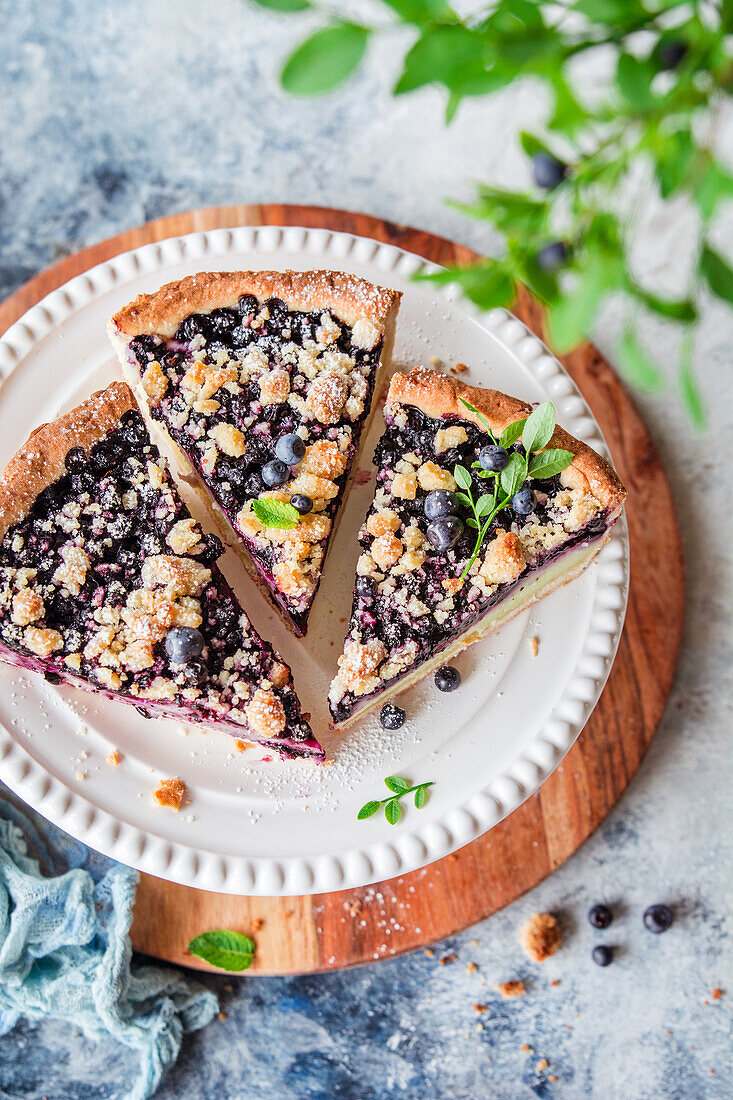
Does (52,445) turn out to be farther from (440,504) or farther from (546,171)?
(546,171)

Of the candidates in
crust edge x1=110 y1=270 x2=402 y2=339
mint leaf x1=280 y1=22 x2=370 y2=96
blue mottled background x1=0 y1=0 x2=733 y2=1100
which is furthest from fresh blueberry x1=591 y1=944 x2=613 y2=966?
mint leaf x1=280 y1=22 x2=370 y2=96

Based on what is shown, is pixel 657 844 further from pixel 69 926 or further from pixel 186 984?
pixel 69 926

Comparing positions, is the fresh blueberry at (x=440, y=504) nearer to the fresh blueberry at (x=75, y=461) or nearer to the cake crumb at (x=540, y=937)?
the fresh blueberry at (x=75, y=461)

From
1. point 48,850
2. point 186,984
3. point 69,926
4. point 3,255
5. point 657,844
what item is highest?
point 3,255

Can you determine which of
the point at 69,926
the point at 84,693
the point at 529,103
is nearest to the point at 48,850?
the point at 69,926

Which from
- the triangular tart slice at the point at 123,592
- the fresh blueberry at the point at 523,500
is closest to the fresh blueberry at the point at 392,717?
the triangular tart slice at the point at 123,592

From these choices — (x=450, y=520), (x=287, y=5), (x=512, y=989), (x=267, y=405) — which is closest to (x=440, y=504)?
(x=450, y=520)
